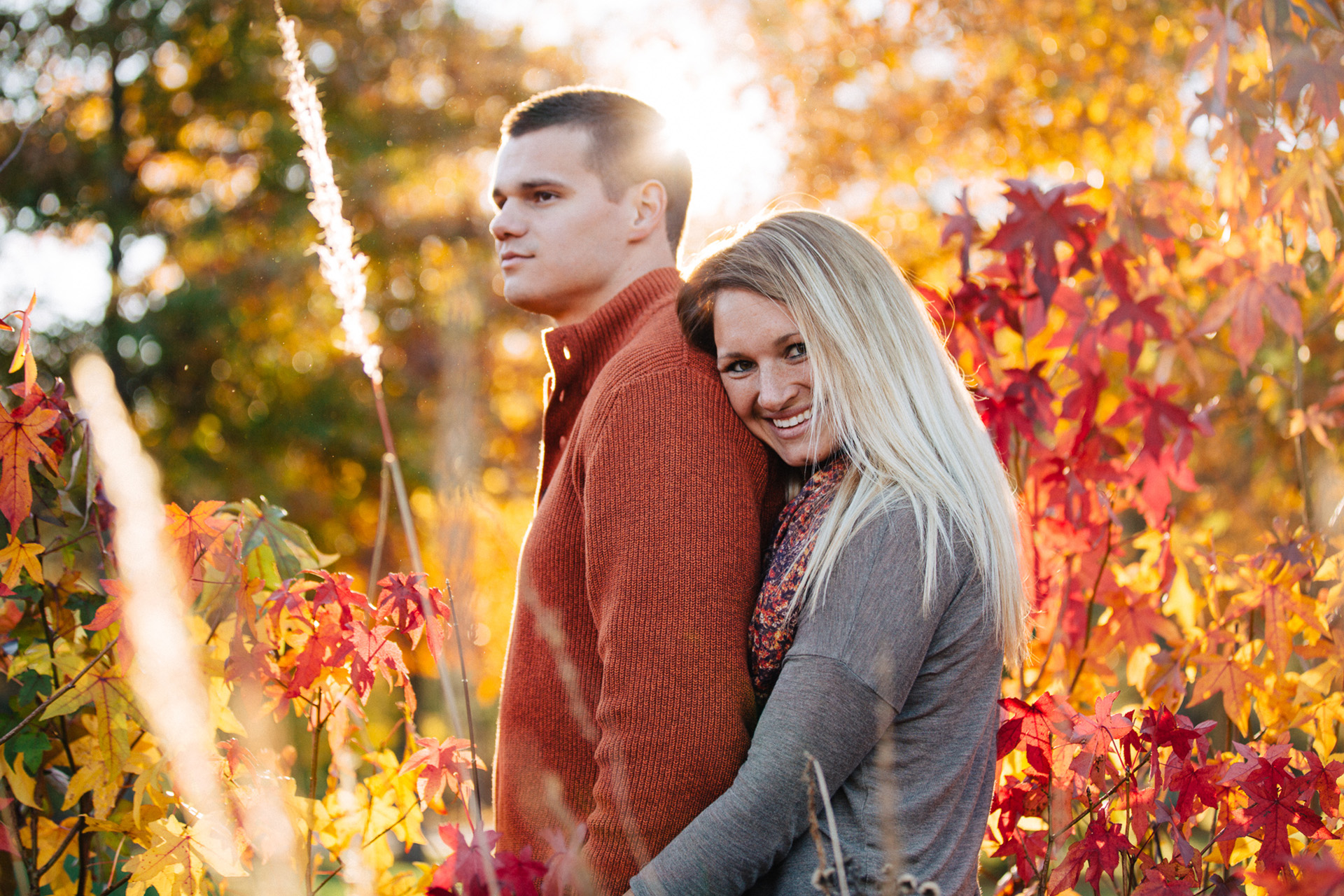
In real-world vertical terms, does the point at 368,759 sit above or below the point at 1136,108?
below

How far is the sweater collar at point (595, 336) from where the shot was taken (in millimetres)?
1982

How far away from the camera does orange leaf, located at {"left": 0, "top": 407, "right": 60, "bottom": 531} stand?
4.95 feet

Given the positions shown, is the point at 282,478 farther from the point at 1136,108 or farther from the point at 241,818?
the point at 241,818

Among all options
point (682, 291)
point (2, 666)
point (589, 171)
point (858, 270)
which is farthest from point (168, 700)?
point (589, 171)

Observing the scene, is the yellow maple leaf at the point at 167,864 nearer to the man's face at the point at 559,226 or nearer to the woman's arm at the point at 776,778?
the woman's arm at the point at 776,778

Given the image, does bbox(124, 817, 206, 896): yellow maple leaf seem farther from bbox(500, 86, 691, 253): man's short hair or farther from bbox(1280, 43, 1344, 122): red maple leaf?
bbox(1280, 43, 1344, 122): red maple leaf

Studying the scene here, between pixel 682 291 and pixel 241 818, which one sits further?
pixel 682 291

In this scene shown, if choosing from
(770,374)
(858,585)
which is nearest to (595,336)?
(770,374)

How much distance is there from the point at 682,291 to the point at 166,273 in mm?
10631

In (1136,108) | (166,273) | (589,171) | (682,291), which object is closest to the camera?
(682,291)

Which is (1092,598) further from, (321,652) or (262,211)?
(262,211)

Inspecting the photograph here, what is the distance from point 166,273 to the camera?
10742mm

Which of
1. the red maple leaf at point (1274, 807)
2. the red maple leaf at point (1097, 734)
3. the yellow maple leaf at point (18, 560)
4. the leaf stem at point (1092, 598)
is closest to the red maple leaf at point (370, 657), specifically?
the yellow maple leaf at point (18, 560)

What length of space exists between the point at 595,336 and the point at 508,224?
13.5 inches
